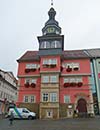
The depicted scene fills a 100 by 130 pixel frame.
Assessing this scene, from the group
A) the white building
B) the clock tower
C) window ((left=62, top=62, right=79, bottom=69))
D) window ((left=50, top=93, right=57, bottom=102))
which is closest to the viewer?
window ((left=50, top=93, right=57, bottom=102))

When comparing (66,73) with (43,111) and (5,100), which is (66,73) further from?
(5,100)

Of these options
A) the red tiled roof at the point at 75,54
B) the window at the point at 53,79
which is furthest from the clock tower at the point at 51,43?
the window at the point at 53,79

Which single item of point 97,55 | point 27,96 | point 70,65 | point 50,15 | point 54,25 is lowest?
point 27,96

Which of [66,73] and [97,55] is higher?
[97,55]

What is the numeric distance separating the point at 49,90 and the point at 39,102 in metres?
3.07

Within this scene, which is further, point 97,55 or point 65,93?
point 97,55

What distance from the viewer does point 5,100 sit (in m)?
58.0

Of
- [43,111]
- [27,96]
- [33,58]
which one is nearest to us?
[43,111]

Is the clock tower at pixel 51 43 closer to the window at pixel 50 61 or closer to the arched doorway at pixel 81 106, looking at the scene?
the window at pixel 50 61

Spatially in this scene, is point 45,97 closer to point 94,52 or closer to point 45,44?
point 45,44

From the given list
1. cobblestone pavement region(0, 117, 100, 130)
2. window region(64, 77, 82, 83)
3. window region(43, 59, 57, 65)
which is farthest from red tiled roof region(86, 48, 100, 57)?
cobblestone pavement region(0, 117, 100, 130)

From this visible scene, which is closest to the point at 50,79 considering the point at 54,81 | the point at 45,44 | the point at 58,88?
the point at 54,81

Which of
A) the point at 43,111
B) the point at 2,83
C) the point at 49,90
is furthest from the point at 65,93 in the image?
the point at 2,83

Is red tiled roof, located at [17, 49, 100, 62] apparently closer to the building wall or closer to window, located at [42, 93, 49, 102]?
the building wall
